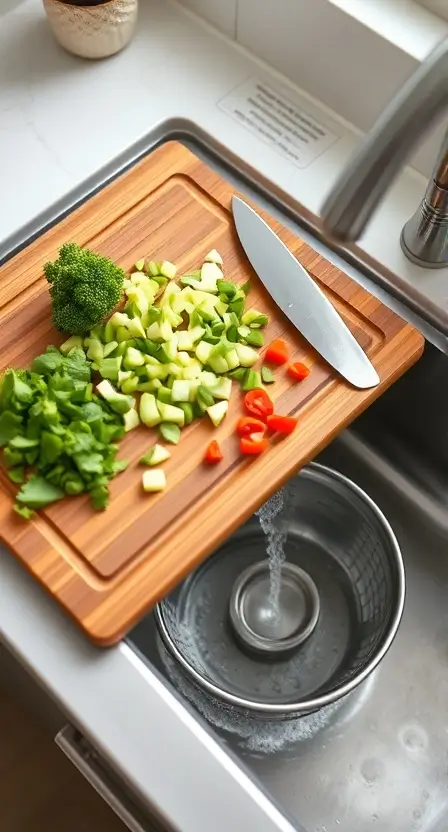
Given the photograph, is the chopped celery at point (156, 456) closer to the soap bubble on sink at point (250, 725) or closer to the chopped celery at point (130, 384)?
the chopped celery at point (130, 384)

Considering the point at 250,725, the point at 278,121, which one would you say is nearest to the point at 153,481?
the point at 250,725

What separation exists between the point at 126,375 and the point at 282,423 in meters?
0.16

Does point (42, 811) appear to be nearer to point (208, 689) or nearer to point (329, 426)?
point (208, 689)

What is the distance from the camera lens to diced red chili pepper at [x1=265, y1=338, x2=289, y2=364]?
0.83 meters

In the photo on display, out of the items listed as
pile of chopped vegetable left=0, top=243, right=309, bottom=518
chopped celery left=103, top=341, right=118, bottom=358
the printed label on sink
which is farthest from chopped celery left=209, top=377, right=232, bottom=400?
the printed label on sink

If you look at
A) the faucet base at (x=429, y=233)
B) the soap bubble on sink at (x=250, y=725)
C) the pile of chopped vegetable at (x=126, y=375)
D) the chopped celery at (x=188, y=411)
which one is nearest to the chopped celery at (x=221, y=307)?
the pile of chopped vegetable at (x=126, y=375)

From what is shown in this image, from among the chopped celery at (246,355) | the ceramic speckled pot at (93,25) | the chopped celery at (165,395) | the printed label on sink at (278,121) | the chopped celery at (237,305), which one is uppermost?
the ceramic speckled pot at (93,25)

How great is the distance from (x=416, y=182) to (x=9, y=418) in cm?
54

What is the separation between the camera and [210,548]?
29.8 inches

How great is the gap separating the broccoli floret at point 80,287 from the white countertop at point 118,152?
0.51 feet

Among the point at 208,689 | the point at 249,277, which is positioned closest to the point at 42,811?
the point at 208,689

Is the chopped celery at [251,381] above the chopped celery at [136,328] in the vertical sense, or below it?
A: below

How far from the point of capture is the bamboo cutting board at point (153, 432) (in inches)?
29.2

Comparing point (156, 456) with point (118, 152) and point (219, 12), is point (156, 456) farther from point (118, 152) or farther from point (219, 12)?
point (219, 12)
